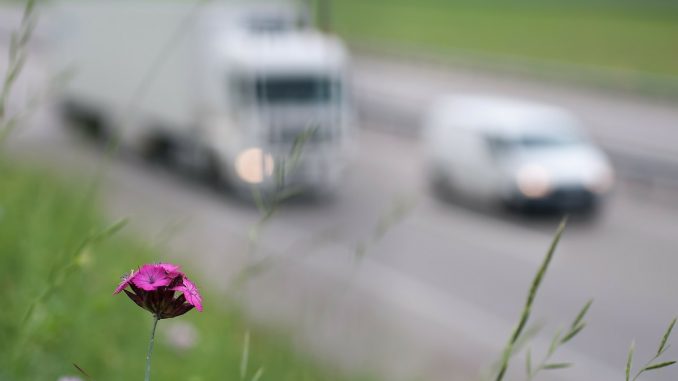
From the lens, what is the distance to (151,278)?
45.3 inches

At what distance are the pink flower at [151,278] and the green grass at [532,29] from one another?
31.6 meters

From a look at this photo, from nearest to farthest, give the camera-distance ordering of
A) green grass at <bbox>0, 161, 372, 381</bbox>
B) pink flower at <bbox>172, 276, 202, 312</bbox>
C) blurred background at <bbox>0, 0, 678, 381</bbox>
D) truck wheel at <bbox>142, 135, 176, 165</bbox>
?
pink flower at <bbox>172, 276, 202, 312</bbox>
green grass at <bbox>0, 161, 372, 381</bbox>
blurred background at <bbox>0, 0, 678, 381</bbox>
truck wheel at <bbox>142, 135, 176, 165</bbox>

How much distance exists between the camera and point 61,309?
252cm

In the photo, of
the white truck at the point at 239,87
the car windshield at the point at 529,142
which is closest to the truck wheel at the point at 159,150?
the white truck at the point at 239,87

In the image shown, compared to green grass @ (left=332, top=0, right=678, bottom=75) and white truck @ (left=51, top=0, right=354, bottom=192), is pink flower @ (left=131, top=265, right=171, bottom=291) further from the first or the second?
green grass @ (left=332, top=0, right=678, bottom=75)

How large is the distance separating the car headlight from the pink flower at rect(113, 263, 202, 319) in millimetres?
13211

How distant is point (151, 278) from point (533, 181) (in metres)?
13.3

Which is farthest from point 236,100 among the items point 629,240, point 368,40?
point 368,40

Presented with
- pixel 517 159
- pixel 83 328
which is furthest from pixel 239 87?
pixel 83 328

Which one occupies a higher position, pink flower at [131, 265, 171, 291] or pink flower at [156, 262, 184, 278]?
pink flower at [156, 262, 184, 278]

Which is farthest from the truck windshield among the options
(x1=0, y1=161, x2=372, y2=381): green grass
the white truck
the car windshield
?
(x1=0, y1=161, x2=372, y2=381): green grass

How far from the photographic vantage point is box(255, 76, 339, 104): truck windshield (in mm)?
14680

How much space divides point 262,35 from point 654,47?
24.0 metres

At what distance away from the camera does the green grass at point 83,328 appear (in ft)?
7.75
